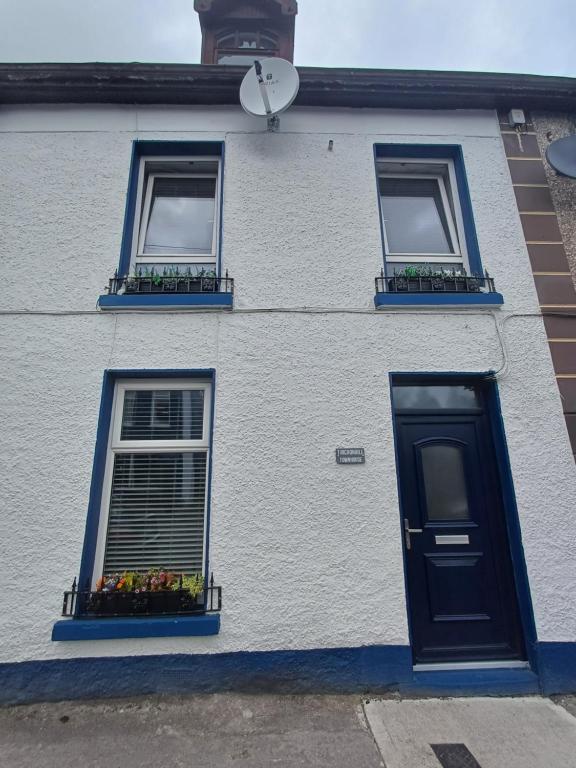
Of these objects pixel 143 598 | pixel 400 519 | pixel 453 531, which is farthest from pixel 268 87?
pixel 143 598

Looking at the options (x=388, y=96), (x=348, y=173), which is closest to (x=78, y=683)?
(x=348, y=173)

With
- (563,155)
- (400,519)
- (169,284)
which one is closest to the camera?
(400,519)

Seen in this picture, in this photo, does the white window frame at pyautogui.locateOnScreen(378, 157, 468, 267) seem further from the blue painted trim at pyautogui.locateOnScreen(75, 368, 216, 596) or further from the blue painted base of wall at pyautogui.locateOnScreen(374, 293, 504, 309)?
the blue painted trim at pyautogui.locateOnScreen(75, 368, 216, 596)

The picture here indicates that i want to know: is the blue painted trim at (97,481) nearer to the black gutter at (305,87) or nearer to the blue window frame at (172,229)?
the blue window frame at (172,229)

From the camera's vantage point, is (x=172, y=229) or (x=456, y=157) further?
(x=456, y=157)

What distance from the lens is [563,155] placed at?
4.20 metres

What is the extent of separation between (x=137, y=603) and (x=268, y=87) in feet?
16.6

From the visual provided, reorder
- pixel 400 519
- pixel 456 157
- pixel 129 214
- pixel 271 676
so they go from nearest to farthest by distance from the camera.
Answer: pixel 271 676
pixel 400 519
pixel 129 214
pixel 456 157

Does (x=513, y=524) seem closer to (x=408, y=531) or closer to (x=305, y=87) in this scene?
(x=408, y=531)

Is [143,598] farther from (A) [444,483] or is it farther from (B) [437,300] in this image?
(B) [437,300]

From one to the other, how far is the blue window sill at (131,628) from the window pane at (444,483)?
81.6 inches

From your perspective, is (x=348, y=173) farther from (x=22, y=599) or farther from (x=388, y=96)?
(x=22, y=599)

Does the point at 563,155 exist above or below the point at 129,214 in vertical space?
above

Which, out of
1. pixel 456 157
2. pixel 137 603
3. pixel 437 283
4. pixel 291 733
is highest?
pixel 456 157
